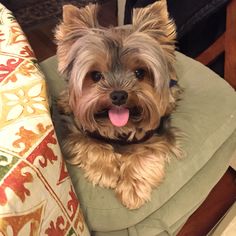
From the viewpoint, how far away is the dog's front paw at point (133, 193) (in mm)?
1101

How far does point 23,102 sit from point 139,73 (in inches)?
14.8

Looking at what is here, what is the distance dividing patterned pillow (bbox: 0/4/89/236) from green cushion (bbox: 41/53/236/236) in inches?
7.7

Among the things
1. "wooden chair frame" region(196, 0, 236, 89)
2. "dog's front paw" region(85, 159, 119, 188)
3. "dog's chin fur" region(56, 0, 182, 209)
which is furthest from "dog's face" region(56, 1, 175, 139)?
"wooden chair frame" region(196, 0, 236, 89)

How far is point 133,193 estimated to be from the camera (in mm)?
1110

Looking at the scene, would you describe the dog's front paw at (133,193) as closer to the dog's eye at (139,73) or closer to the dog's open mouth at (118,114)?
the dog's open mouth at (118,114)

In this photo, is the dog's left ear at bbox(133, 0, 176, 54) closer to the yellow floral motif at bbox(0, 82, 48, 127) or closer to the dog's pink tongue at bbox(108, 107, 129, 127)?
the dog's pink tongue at bbox(108, 107, 129, 127)

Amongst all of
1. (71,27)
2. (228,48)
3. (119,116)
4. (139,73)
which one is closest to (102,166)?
(119,116)

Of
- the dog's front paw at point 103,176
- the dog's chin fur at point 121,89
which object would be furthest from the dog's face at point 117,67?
the dog's front paw at point 103,176

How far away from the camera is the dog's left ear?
1.08 metres

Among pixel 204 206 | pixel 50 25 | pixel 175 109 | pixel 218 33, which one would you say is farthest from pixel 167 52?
pixel 50 25

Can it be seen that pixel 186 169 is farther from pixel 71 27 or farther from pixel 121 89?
pixel 71 27

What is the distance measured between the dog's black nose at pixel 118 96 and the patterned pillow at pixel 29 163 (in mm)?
203

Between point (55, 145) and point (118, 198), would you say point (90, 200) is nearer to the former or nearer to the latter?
point (118, 198)

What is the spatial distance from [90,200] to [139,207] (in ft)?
0.47
